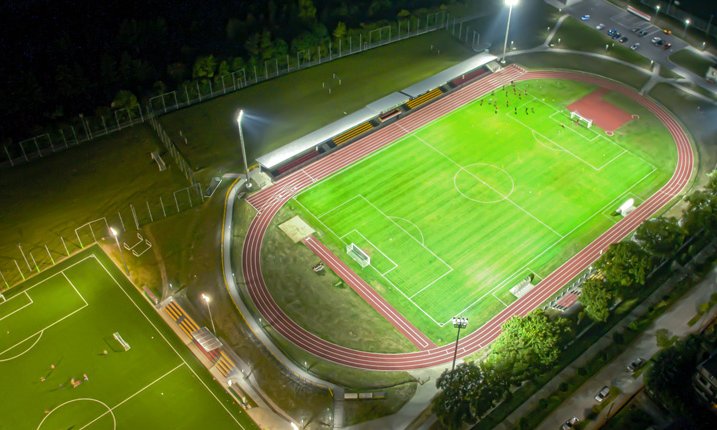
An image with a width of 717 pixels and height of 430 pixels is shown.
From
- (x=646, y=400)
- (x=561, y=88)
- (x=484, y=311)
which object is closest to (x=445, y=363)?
(x=484, y=311)

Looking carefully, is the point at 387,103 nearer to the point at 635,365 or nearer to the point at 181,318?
the point at 181,318

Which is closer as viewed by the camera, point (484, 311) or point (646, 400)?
point (646, 400)

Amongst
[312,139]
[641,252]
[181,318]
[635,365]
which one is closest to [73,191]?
[181,318]

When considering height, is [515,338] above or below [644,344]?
above

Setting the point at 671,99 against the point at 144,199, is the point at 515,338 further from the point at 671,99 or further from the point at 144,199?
the point at 671,99

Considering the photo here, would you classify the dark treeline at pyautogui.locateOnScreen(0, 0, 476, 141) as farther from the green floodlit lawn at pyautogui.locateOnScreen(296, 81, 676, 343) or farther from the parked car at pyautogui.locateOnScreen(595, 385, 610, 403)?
the parked car at pyautogui.locateOnScreen(595, 385, 610, 403)

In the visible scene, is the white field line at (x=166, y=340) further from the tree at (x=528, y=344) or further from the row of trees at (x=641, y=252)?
the row of trees at (x=641, y=252)

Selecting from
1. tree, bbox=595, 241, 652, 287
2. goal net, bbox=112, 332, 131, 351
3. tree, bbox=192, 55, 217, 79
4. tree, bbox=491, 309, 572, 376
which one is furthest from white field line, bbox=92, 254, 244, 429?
tree, bbox=595, 241, 652, 287
